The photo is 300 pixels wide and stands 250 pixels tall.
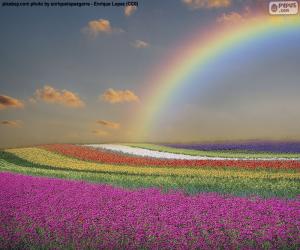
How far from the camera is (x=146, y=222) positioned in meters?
9.91

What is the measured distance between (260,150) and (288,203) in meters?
27.5

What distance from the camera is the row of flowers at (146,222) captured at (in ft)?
29.6

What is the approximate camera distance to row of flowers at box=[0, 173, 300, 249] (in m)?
9.02

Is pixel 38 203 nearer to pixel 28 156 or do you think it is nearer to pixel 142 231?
pixel 142 231

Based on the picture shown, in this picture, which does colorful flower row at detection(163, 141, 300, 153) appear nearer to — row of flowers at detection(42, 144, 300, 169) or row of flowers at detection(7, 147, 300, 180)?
row of flowers at detection(42, 144, 300, 169)

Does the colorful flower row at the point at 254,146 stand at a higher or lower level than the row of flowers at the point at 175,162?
higher

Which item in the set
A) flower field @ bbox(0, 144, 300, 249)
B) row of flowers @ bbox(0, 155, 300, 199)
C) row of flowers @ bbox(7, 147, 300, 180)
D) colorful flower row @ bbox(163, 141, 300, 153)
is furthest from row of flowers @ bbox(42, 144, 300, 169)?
colorful flower row @ bbox(163, 141, 300, 153)

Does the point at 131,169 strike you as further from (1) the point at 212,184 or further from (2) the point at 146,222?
(2) the point at 146,222

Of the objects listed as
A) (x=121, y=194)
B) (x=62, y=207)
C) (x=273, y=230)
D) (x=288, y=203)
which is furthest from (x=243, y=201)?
(x=62, y=207)

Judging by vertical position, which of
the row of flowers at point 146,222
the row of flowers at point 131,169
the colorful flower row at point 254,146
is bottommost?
the row of flowers at point 146,222

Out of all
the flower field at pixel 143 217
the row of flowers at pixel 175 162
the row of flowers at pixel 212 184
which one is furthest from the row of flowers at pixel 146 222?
the row of flowers at pixel 175 162

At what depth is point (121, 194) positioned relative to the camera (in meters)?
13.0

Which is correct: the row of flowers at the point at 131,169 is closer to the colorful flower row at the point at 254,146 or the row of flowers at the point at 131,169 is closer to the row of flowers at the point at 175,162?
the row of flowers at the point at 175,162

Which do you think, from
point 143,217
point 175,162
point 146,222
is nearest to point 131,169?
point 175,162
